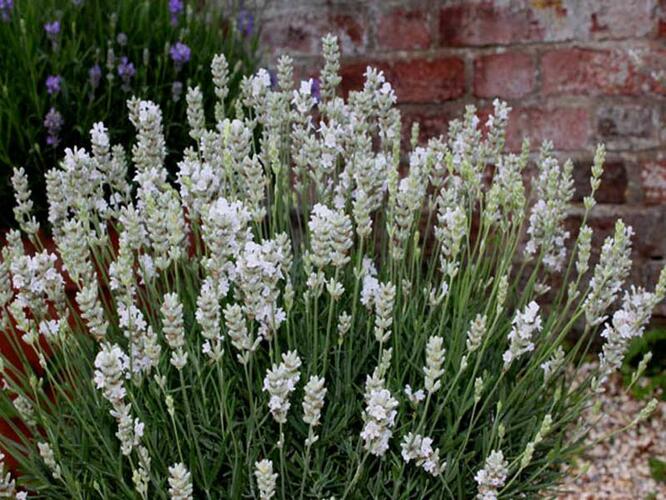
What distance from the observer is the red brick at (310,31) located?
9.93ft

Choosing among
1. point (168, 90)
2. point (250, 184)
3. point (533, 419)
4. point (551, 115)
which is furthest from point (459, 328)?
point (551, 115)

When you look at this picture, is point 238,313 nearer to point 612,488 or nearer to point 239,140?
point 239,140

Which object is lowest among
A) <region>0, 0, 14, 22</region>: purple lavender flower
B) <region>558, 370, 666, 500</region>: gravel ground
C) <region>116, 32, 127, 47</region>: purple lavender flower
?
<region>558, 370, 666, 500</region>: gravel ground

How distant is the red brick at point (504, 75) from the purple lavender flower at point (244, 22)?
0.66 m

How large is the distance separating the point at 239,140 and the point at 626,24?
1.57 meters

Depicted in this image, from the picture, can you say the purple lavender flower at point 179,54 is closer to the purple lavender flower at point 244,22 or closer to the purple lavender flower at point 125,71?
the purple lavender flower at point 125,71

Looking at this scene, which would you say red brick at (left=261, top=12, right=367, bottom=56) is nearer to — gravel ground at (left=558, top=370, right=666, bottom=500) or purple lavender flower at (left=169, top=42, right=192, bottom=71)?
purple lavender flower at (left=169, top=42, right=192, bottom=71)

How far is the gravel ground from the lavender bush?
130cm

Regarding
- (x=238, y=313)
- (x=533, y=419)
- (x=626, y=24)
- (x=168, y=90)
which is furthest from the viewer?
(x=626, y=24)

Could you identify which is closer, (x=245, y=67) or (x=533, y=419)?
(x=533, y=419)

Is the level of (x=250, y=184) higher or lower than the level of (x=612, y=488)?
higher

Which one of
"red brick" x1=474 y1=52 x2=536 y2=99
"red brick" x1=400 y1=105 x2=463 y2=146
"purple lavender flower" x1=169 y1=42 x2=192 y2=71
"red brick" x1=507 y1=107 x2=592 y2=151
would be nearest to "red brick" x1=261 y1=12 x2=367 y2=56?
"red brick" x1=400 y1=105 x2=463 y2=146

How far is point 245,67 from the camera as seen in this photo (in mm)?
2498

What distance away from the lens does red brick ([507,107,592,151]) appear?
9.23 feet
